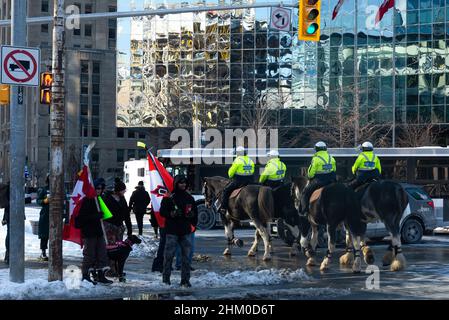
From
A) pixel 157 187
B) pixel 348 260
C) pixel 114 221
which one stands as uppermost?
pixel 157 187

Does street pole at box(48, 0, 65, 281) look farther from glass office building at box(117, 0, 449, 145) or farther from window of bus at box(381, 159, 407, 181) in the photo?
glass office building at box(117, 0, 449, 145)

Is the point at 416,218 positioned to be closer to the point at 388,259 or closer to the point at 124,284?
the point at 388,259

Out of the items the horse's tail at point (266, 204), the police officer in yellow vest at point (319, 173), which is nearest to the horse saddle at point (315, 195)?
the police officer in yellow vest at point (319, 173)

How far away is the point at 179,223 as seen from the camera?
40.8 ft

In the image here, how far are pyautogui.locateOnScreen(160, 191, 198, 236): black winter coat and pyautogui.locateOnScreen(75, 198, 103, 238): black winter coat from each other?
1192 millimetres

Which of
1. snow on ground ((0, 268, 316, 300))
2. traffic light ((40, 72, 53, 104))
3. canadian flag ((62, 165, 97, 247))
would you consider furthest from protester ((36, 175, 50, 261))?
canadian flag ((62, 165, 97, 247))

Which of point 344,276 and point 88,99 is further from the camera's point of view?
point 88,99

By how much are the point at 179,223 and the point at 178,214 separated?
17cm

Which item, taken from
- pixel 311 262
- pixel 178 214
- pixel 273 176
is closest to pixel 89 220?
pixel 178 214

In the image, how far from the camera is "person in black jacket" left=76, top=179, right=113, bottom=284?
12.6 m

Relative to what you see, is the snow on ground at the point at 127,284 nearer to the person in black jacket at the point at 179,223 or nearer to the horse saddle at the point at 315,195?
the person in black jacket at the point at 179,223

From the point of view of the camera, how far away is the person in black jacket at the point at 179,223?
40.7ft
